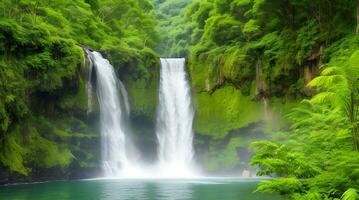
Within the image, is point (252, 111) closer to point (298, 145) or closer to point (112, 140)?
point (112, 140)

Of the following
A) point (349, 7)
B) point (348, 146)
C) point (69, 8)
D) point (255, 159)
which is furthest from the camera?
point (69, 8)

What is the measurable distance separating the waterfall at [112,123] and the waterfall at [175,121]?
7.53 feet

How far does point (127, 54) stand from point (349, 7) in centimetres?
1484

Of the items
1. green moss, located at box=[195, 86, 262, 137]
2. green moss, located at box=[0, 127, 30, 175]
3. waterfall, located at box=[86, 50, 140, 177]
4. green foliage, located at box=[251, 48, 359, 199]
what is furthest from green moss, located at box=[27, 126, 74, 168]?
green foliage, located at box=[251, 48, 359, 199]

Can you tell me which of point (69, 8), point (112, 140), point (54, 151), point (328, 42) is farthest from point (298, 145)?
point (69, 8)

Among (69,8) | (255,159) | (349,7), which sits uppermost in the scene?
(69,8)

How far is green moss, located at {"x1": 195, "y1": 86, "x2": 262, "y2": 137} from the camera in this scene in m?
30.1

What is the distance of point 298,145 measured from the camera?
13125 millimetres

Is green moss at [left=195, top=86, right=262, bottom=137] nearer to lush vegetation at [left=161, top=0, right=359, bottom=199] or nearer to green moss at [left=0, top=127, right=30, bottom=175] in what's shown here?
lush vegetation at [left=161, top=0, right=359, bottom=199]

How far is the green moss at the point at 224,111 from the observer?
30.1 m

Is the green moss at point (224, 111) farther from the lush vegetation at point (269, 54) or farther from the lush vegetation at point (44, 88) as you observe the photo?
the lush vegetation at point (44, 88)

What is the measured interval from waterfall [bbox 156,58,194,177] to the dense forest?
62 cm

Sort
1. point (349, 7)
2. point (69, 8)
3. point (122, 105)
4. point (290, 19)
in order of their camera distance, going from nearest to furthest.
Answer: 1. point (349, 7)
2. point (290, 19)
3. point (122, 105)
4. point (69, 8)

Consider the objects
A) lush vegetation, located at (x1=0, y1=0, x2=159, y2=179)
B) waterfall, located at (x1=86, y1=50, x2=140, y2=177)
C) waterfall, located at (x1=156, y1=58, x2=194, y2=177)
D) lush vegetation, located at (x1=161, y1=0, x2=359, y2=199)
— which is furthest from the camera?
waterfall, located at (x1=156, y1=58, x2=194, y2=177)
